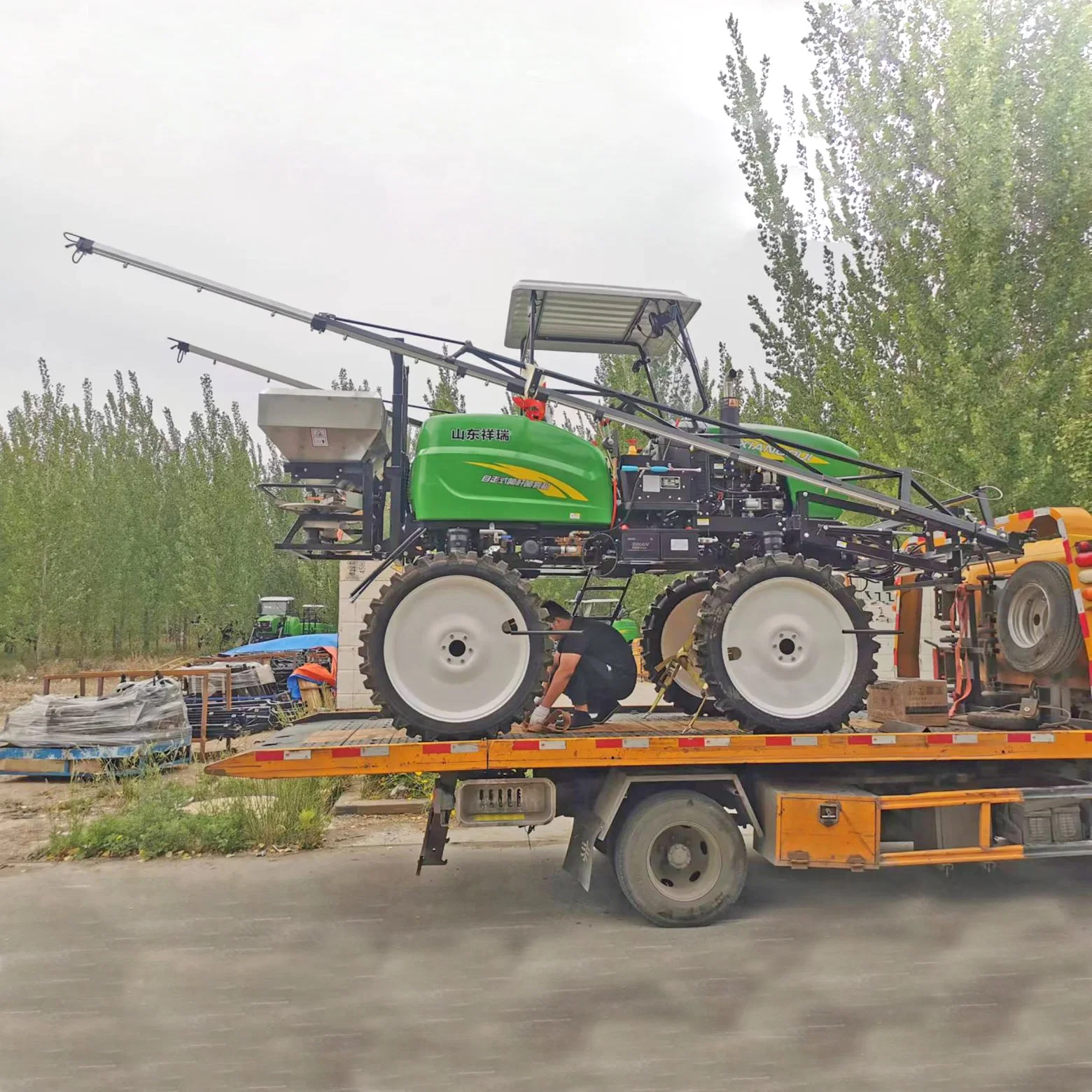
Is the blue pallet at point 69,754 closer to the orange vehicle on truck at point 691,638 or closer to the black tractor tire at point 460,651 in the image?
the orange vehicle on truck at point 691,638

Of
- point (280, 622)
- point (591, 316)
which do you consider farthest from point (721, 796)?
point (280, 622)

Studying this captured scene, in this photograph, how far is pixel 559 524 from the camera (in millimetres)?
6602

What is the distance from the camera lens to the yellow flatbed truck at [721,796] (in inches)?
234

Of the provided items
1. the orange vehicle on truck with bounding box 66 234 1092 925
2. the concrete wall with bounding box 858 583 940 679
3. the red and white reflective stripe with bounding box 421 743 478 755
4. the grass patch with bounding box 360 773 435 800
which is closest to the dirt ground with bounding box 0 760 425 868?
the grass patch with bounding box 360 773 435 800

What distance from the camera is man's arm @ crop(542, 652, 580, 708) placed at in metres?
7.21

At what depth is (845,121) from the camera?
1714 centimetres

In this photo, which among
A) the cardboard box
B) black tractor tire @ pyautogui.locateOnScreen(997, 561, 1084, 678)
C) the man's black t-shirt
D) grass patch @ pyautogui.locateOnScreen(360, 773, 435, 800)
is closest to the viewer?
black tractor tire @ pyautogui.locateOnScreen(997, 561, 1084, 678)

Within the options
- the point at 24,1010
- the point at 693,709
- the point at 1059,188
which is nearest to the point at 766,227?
the point at 1059,188

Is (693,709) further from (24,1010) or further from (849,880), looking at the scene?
(24,1010)

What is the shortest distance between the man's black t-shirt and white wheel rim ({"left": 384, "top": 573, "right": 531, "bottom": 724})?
4.73ft

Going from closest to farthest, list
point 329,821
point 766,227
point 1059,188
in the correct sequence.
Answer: point 329,821 → point 1059,188 → point 766,227

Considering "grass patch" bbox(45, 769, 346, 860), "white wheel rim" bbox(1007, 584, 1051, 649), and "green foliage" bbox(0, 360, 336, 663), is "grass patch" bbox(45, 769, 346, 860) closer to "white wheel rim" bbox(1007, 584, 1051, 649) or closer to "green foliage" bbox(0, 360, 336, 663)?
"white wheel rim" bbox(1007, 584, 1051, 649)

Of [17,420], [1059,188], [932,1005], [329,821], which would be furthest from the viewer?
[17,420]

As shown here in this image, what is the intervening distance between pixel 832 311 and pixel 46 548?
23.4 metres
